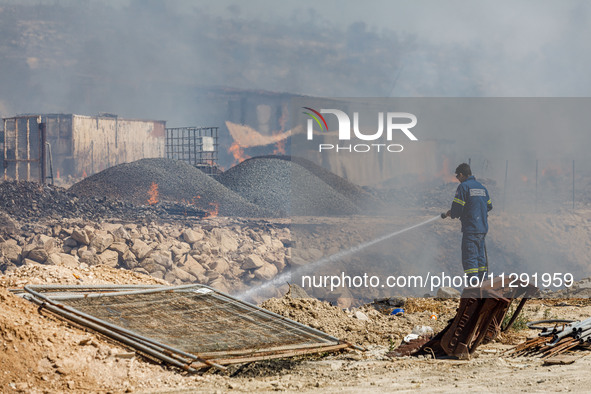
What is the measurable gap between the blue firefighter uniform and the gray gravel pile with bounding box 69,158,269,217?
1237 cm

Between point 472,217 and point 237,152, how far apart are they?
94.4ft

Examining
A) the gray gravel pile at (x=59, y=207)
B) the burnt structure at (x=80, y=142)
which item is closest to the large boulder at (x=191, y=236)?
the gray gravel pile at (x=59, y=207)

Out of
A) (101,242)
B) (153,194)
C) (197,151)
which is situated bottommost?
(101,242)

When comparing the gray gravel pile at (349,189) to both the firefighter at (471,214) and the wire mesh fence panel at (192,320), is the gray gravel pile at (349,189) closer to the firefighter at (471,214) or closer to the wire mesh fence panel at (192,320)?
the firefighter at (471,214)

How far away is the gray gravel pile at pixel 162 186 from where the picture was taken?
2092 cm

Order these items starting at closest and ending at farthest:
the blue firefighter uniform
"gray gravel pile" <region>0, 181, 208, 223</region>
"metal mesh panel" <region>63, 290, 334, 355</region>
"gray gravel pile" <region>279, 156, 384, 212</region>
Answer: "metal mesh panel" <region>63, 290, 334, 355</region> < the blue firefighter uniform < "gray gravel pile" <region>279, 156, 384, 212</region> < "gray gravel pile" <region>0, 181, 208, 223</region>

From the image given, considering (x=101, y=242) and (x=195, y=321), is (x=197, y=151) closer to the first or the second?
(x=101, y=242)

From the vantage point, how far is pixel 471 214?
850 centimetres

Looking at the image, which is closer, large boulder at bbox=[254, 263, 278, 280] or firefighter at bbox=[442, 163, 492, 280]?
firefighter at bbox=[442, 163, 492, 280]

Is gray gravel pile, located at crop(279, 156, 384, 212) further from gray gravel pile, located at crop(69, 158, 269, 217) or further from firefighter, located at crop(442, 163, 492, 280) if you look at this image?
firefighter, located at crop(442, 163, 492, 280)

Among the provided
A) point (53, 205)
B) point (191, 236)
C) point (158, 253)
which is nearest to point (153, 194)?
point (53, 205)

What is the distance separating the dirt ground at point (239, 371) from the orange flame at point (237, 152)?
30.3 m

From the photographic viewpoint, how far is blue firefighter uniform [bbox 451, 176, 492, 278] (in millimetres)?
8477

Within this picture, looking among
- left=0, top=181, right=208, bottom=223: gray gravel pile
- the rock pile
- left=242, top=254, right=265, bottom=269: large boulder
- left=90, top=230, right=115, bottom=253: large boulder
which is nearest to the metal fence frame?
left=0, top=181, right=208, bottom=223: gray gravel pile
